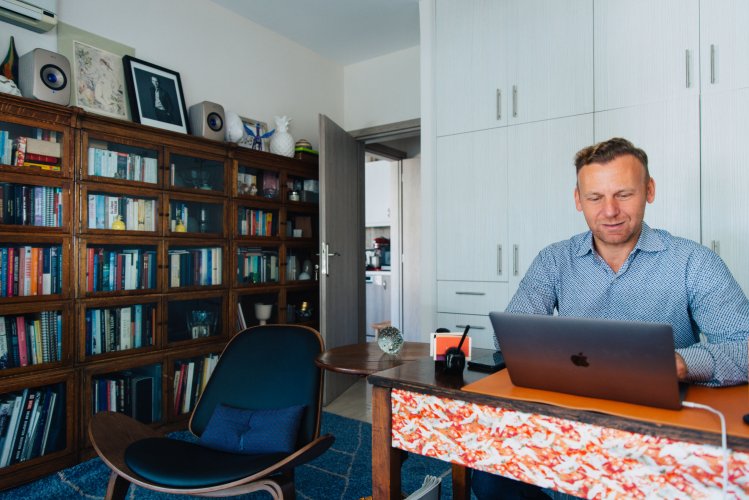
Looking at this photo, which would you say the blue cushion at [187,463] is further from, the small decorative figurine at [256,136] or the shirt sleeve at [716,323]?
the small decorative figurine at [256,136]

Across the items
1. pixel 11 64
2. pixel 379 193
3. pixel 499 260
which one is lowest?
pixel 499 260

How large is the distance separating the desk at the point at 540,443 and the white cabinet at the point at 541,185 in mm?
1870

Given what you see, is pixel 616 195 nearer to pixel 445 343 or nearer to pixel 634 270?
pixel 634 270

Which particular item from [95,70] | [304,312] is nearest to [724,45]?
[304,312]

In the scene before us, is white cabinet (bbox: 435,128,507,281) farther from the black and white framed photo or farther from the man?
the black and white framed photo

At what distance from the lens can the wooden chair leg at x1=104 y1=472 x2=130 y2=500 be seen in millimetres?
1641

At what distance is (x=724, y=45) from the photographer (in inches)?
94.7

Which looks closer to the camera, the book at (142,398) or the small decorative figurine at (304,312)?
the book at (142,398)

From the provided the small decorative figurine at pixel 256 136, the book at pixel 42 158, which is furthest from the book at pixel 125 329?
the small decorative figurine at pixel 256 136

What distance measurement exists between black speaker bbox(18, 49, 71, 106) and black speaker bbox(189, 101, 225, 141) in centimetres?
81

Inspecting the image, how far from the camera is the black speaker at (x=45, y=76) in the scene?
2434mm

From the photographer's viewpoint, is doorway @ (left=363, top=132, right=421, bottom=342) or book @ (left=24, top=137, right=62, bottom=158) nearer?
book @ (left=24, top=137, right=62, bottom=158)

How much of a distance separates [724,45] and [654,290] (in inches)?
69.8

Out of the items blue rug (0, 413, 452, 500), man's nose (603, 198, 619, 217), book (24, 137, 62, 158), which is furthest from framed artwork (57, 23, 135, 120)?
man's nose (603, 198, 619, 217)
